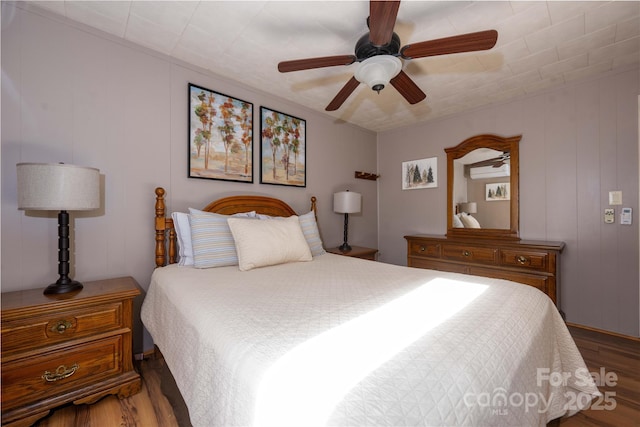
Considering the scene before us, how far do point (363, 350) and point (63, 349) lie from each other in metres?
1.65

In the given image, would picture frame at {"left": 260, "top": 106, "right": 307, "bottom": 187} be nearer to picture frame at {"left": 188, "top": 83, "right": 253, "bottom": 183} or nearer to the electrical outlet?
picture frame at {"left": 188, "top": 83, "right": 253, "bottom": 183}

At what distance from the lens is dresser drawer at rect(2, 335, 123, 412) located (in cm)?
129

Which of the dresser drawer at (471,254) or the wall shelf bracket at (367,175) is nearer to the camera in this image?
the dresser drawer at (471,254)

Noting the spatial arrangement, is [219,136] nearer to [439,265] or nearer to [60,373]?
[60,373]

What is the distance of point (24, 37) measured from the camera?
1.63 meters

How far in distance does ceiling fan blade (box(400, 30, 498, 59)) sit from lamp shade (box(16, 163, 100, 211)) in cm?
196

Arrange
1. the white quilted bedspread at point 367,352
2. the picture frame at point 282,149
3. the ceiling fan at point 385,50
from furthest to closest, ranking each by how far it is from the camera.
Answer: the picture frame at point 282,149 → the ceiling fan at point 385,50 → the white quilted bedspread at point 367,352

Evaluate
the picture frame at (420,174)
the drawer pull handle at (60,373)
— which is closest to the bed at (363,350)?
the drawer pull handle at (60,373)

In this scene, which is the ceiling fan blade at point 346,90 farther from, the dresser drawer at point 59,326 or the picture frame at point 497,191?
the picture frame at point 497,191

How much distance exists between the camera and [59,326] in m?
1.39

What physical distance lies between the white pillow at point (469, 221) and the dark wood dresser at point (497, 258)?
1.01 ft

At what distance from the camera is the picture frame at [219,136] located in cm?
228

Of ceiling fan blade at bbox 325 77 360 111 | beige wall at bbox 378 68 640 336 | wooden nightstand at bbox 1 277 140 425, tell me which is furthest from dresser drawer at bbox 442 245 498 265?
wooden nightstand at bbox 1 277 140 425

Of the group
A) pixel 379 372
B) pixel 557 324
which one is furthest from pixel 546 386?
pixel 379 372
